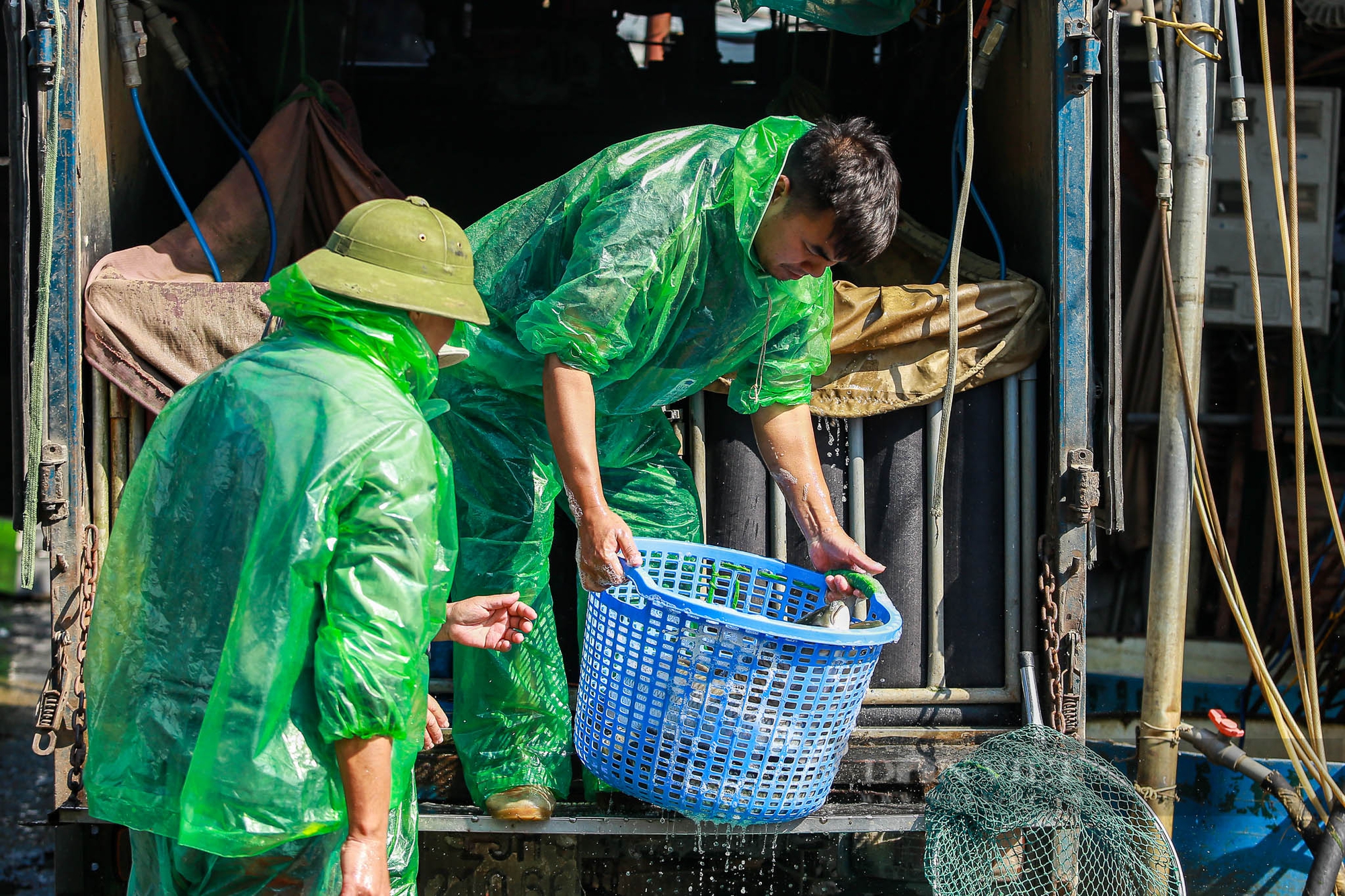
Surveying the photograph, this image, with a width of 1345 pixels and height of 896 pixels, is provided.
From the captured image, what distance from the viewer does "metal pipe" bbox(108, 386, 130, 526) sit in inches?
130

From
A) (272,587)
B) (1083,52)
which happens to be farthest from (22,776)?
(1083,52)

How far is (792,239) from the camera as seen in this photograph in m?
2.74

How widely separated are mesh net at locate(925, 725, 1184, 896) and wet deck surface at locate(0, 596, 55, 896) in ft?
7.77

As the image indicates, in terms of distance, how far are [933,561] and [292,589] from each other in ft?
6.85

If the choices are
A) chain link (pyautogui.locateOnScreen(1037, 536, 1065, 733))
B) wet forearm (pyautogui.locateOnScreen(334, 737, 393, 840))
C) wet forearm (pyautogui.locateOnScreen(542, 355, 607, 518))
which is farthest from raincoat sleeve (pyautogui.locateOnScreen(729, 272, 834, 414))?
wet forearm (pyautogui.locateOnScreen(334, 737, 393, 840))

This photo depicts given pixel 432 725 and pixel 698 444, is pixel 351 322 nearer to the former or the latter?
pixel 432 725

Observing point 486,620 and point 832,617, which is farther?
point 832,617

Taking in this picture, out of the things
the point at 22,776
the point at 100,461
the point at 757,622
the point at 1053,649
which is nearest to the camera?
the point at 757,622

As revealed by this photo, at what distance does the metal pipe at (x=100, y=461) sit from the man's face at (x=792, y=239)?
183 cm

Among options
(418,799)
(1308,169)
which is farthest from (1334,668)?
(418,799)

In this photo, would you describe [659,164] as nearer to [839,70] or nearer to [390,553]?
[390,553]

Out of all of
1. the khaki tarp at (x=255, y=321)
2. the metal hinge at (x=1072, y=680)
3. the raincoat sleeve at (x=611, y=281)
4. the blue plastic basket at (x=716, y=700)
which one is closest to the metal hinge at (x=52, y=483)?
the khaki tarp at (x=255, y=321)

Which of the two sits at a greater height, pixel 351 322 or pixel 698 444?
pixel 351 322

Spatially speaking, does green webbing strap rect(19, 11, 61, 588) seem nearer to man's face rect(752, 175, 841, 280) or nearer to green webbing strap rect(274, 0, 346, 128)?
green webbing strap rect(274, 0, 346, 128)
